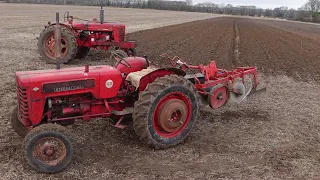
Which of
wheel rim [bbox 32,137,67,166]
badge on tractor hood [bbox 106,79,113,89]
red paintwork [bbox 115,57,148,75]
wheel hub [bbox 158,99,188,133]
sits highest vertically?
red paintwork [bbox 115,57,148,75]

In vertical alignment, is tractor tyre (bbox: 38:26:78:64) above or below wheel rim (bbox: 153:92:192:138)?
above

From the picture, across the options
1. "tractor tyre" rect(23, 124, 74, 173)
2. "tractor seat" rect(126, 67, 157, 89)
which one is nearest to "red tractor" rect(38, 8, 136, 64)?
"tractor seat" rect(126, 67, 157, 89)

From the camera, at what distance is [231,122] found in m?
6.84

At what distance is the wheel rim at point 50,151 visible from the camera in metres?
4.39

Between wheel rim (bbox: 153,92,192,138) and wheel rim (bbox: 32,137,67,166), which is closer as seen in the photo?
wheel rim (bbox: 32,137,67,166)

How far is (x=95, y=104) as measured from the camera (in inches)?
205

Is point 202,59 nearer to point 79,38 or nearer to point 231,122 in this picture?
point 79,38

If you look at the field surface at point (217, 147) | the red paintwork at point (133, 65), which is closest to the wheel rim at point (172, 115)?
A: the field surface at point (217, 147)

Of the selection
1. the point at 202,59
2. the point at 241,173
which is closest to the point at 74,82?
the point at 241,173

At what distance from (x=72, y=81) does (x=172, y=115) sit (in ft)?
5.34

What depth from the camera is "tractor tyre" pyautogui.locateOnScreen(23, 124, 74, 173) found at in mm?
4328

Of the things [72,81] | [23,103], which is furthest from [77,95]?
[23,103]

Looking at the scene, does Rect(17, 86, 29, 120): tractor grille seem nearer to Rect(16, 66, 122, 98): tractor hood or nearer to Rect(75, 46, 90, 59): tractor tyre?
Rect(16, 66, 122, 98): tractor hood

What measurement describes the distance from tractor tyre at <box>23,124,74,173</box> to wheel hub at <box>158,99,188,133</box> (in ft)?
4.73
